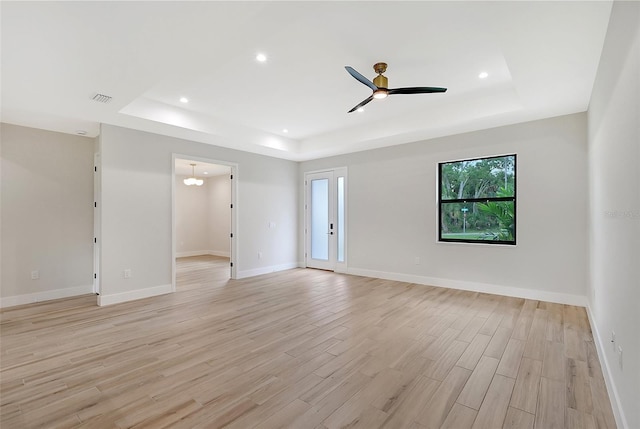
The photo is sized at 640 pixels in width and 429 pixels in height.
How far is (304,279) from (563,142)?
15.9 feet

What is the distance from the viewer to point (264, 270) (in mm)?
6672

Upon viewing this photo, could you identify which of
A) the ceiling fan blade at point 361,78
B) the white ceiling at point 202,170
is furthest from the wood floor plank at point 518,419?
the white ceiling at point 202,170

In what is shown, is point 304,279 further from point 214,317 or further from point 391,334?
point 391,334

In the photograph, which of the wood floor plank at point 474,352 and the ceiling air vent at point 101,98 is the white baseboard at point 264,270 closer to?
the ceiling air vent at point 101,98

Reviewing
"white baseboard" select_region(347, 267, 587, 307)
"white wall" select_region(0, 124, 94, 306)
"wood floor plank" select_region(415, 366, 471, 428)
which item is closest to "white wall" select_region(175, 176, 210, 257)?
"white wall" select_region(0, 124, 94, 306)

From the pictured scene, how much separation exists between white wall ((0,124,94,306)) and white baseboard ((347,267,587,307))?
17.5ft

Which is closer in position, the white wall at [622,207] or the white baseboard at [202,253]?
the white wall at [622,207]

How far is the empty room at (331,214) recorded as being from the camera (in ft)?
6.63

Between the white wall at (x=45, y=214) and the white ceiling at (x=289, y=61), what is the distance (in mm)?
410

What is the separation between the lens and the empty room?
2020 mm

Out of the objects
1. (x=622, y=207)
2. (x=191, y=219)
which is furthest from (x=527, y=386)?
(x=191, y=219)

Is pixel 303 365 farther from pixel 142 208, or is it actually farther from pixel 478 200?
pixel 478 200

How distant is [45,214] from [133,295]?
6.37ft

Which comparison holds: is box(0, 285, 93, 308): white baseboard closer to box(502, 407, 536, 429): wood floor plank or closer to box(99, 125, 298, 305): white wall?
box(99, 125, 298, 305): white wall
